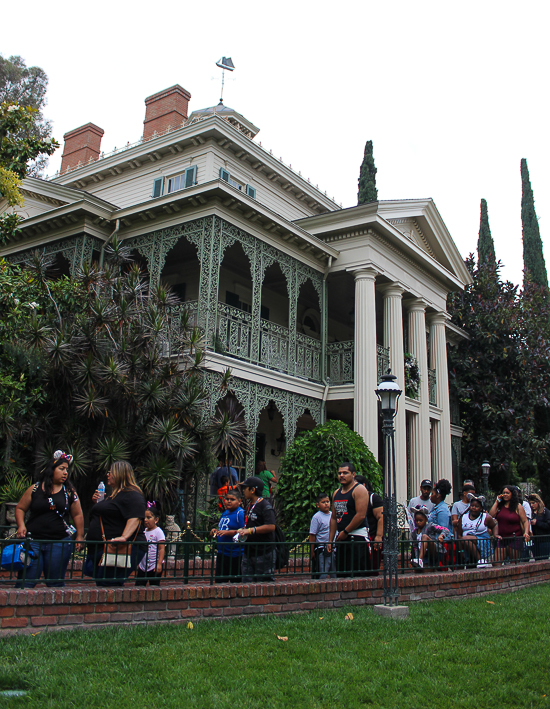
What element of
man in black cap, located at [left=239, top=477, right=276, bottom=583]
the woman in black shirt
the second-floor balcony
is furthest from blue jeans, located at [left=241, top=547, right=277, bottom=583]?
the second-floor balcony

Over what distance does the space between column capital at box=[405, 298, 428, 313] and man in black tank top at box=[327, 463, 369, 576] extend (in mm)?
13544

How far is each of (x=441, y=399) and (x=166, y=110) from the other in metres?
13.3

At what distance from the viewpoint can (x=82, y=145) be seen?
933 inches

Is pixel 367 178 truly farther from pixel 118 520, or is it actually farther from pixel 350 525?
pixel 118 520

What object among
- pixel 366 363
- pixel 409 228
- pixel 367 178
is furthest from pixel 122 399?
pixel 367 178

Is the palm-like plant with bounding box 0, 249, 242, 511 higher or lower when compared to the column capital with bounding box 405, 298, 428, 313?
lower

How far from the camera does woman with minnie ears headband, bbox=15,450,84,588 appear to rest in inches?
230

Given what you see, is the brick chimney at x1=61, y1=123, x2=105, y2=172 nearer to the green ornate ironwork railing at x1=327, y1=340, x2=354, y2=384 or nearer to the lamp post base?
the green ornate ironwork railing at x1=327, y1=340, x2=354, y2=384

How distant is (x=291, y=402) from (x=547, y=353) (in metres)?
13.2

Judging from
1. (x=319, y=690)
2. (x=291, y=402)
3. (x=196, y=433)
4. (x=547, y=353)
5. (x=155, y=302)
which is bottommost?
(x=319, y=690)

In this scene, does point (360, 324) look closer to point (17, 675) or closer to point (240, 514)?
point (240, 514)

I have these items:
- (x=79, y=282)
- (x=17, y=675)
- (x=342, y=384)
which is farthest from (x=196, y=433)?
(x=17, y=675)

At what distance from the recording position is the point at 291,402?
627 inches

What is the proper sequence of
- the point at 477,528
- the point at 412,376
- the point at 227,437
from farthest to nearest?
the point at 412,376 < the point at 227,437 < the point at 477,528
